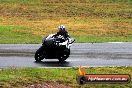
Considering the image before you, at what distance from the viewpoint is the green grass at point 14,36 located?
2750cm

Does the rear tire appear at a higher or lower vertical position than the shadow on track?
higher

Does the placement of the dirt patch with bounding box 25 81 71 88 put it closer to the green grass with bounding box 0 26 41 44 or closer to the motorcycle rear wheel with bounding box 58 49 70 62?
the motorcycle rear wheel with bounding box 58 49 70 62

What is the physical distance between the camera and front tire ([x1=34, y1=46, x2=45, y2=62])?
2080 centimetres

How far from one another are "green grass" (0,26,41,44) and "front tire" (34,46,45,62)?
612 centimetres

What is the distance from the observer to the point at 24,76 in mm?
17484

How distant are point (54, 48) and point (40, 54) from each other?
2.51 ft

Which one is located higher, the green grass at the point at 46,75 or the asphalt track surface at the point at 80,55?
the green grass at the point at 46,75

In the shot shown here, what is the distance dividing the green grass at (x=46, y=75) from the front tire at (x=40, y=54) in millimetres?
1982

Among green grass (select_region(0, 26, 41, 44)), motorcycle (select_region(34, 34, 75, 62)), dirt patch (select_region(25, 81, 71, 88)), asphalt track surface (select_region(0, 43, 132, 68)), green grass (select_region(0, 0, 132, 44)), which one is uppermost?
motorcycle (select_region(34, 34, 75, 62))

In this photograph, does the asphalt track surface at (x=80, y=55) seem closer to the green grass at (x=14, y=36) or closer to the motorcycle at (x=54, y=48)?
the motorcycle at (x=54, y=48)

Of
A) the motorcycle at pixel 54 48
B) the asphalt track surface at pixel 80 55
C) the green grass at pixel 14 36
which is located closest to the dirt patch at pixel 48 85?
the asphalt track surface at pixel 80 55

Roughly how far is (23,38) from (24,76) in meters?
11.9

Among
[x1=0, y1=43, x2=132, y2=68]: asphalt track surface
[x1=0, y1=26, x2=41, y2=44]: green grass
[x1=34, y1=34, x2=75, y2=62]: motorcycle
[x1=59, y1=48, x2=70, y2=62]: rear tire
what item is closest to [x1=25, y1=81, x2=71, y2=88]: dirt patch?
[x1=0, y1=43, x2=132, y2=68]: asphalt track surface

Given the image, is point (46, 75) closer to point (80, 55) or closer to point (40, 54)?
point (40, 54)
